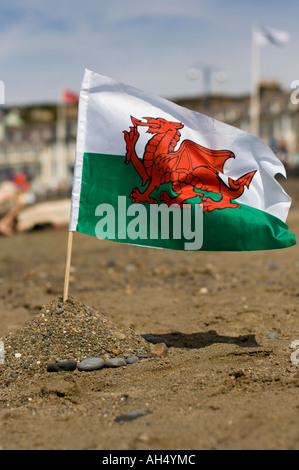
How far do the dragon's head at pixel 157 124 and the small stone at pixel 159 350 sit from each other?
7.56 ft

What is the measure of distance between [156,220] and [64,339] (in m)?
1.61

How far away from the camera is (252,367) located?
516 centimetres

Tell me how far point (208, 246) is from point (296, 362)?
151cm

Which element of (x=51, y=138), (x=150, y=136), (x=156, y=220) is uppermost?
(x=51, y=138)

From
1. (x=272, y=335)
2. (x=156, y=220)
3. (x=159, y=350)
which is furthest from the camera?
(x=272, y=335)

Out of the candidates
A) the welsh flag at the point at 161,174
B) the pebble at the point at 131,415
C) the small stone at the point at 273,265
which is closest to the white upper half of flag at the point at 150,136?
the welsh flag at the point at 161,174

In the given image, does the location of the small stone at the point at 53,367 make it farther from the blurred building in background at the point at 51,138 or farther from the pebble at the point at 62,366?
the blurred building in background at the point at 51,138

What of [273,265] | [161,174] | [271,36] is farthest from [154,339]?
[271,36]

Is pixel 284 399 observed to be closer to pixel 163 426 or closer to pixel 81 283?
pixel 163 426

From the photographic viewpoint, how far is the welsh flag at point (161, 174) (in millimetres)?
6020

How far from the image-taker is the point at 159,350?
5.89 m

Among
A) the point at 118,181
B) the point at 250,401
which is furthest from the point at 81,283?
the point at 250,401

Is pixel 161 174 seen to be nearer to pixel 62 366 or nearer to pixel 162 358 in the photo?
pixel 162 358

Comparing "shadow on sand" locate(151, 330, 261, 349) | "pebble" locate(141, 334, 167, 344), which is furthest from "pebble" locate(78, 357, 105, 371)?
"shadow on sand" locate(151, 330, 261, 349)
